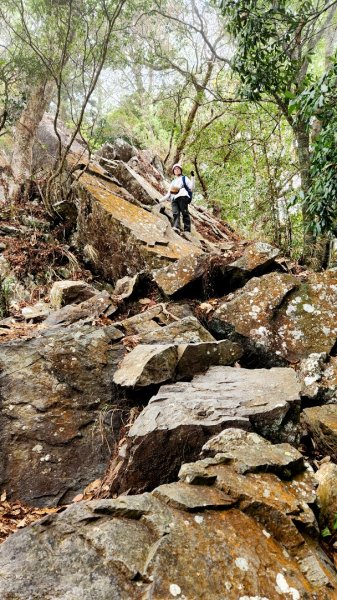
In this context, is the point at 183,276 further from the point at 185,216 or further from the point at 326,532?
the point at 185,216

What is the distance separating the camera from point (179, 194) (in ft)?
35.7

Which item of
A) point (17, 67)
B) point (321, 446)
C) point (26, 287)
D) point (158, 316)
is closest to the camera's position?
point (321, 446)

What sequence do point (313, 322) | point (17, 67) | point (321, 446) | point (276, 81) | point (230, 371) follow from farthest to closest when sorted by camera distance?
point (17, 67) < point (276, 81) < point (313, 322) < point (230, 371) < point (321, 446)

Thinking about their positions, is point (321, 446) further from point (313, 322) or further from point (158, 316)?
point (158, 316)

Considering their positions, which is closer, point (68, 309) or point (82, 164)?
point (68, 309)

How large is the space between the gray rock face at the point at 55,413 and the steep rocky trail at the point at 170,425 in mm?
15

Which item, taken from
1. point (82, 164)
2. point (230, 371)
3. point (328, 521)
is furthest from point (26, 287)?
point (328, 521)

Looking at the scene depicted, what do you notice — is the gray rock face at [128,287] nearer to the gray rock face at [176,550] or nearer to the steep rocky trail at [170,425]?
the steep rocky trail at [170,425]

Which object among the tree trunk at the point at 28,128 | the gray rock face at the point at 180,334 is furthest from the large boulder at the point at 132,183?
the gray rock face at the point at 180,334

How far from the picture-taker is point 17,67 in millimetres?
11633

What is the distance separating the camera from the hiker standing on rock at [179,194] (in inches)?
428

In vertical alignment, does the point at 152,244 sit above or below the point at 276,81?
below

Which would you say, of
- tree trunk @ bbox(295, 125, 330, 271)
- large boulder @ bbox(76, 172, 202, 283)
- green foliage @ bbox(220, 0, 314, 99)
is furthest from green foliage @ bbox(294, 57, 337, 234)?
large boulder @ bbox(76, 172, 202, 283)

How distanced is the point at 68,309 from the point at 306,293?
149 inches
